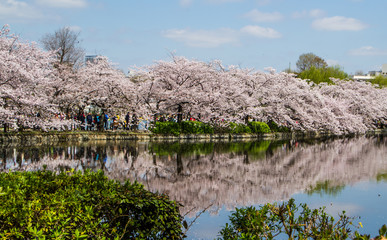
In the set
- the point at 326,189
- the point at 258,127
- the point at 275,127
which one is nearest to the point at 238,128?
the point at 258,127

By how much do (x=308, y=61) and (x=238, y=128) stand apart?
202ft

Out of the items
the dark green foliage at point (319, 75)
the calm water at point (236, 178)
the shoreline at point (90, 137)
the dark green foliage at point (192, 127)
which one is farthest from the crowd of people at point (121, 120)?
the dark green foliage at point (319, 75)

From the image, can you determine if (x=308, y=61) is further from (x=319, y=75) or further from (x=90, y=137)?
(x=90, y=137)

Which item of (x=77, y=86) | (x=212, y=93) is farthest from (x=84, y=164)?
(x=212, y=93)

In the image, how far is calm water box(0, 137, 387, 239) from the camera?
10.8 m

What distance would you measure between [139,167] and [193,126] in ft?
65.2

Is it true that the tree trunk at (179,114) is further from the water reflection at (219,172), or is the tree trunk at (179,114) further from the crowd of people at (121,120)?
the water reflection at (219,172)

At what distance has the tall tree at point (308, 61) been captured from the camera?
96.9m

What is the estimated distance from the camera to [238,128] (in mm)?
40531

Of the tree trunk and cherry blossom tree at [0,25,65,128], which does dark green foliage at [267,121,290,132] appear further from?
cherry blossom tree at [0,25,65,128]

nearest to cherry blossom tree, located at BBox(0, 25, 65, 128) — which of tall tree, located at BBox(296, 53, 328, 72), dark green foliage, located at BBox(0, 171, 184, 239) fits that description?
dark green foliage, located at BBox(0, 171, 184, 239)

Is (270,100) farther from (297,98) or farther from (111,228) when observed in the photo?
(111,228)

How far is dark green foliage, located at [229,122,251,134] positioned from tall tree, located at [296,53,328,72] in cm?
5901

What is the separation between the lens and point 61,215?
15.6 feet
